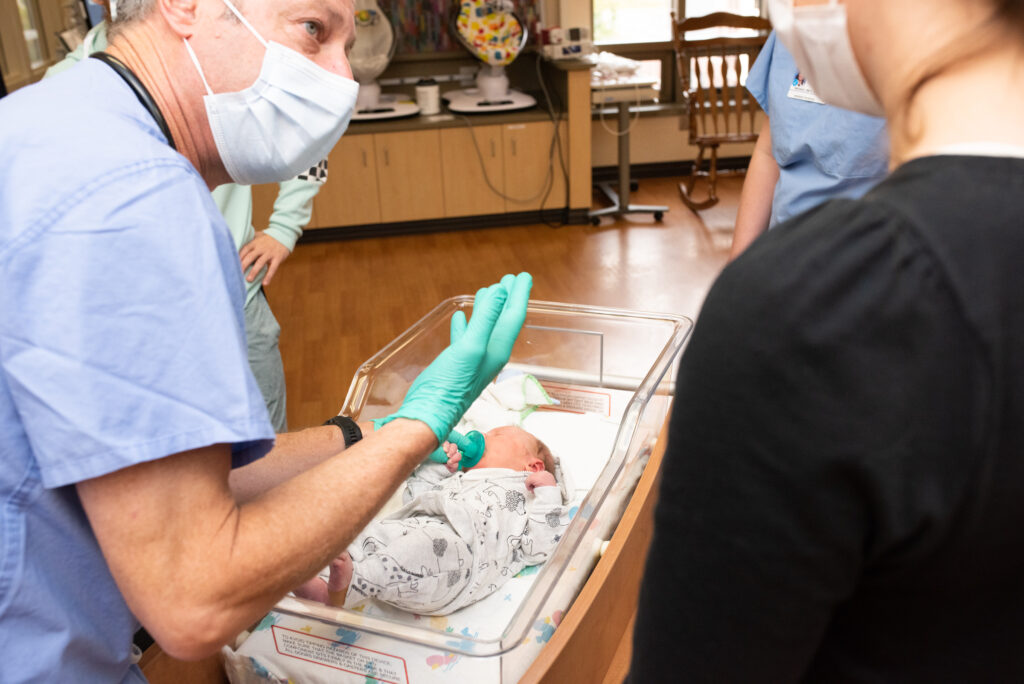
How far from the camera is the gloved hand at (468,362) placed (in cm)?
103

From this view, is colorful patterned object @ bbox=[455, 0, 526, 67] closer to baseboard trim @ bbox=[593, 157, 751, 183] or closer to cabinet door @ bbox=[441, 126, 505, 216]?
cabinet door @ bbox=[441, 126, 505, 216]

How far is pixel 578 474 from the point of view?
192 cm

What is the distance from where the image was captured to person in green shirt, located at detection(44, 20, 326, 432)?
1900mm

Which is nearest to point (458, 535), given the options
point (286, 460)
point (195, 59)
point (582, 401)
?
point (286, 460)

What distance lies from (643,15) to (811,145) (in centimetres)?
454

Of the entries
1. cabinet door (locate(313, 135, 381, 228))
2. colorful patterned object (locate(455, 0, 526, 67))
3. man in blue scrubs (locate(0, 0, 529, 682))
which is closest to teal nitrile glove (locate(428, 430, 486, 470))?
man in blue scrubs (locate(0, 0, 529, 682))

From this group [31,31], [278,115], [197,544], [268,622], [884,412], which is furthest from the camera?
[31,31]

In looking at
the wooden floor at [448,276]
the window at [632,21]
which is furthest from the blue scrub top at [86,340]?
the window at [632,21]

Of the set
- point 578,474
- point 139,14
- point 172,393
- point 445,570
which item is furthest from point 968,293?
point 578,474

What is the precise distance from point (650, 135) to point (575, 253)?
5.57ft

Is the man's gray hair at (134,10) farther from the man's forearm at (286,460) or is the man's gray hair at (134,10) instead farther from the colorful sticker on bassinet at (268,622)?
the colorful sticker on bassinet at (268,622)

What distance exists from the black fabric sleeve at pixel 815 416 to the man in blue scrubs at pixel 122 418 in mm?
440

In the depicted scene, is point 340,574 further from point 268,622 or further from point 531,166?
point 531,166

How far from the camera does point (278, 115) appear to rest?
1.05 m
